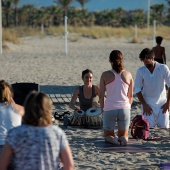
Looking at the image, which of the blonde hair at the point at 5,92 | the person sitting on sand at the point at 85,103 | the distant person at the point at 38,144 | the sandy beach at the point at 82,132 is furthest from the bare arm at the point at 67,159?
the person sitting on sand at the point at 85,103

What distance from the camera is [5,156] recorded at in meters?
3.99

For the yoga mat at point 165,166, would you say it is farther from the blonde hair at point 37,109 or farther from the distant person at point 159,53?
the distant person at point 159,53

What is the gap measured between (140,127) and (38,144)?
4298 millimetres

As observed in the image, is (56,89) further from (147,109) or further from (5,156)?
(5,156)

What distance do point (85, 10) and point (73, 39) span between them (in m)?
46.9

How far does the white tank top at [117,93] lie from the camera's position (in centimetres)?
751

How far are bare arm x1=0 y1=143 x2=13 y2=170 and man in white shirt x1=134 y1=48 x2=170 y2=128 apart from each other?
435cm

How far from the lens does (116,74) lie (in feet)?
24.6

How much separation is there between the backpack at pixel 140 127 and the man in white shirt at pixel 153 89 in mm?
286

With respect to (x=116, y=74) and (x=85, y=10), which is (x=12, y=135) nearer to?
(x=116, y=74)

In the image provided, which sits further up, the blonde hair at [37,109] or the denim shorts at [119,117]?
the blonde hair at [37,109]

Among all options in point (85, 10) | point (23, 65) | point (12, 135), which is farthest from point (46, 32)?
point (12, 135)

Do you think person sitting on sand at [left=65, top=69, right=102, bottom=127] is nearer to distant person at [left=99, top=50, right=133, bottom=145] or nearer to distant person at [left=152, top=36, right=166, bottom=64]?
distant person at [left=99, top=50, right=133, bottom=145]

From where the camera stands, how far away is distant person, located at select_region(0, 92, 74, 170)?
381cm
